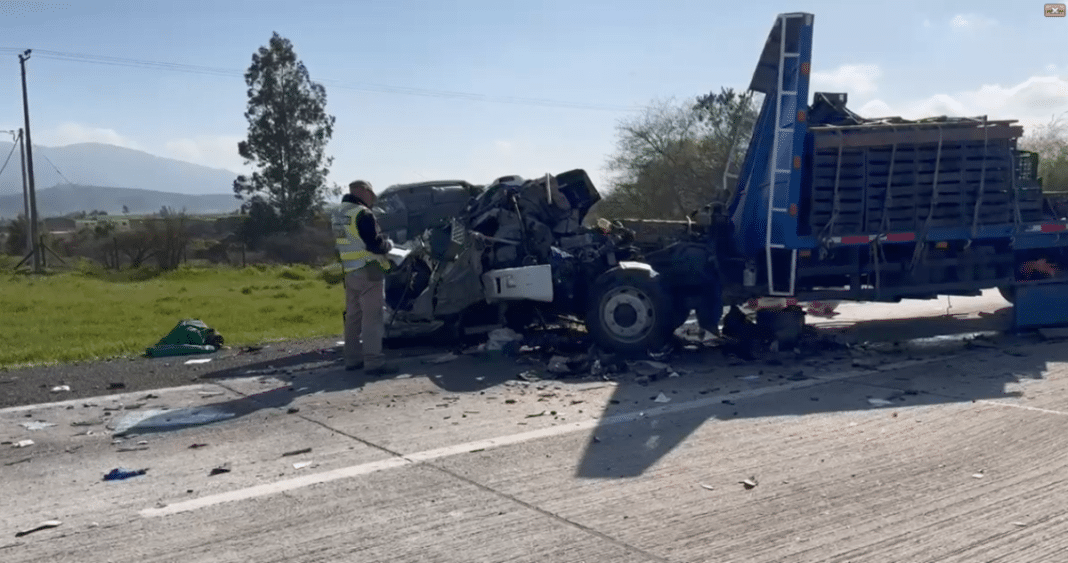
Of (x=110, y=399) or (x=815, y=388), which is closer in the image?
(x=815, y=388)

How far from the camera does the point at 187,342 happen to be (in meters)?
11.0

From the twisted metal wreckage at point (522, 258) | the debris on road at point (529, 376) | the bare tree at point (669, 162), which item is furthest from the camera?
the bare tree at point (669, 162)

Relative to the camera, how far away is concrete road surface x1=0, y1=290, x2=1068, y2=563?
14.9 ft

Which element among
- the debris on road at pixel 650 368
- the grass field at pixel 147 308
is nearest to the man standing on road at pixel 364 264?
the debris on road at pixel 650 368

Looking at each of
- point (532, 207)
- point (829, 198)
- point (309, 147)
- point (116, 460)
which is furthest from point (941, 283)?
point (309, 147)

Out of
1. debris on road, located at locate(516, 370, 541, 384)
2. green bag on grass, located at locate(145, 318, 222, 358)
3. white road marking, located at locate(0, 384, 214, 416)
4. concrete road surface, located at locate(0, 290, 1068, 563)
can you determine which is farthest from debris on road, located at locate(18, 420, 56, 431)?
debris on road, located at locate(516, 370, 541, 384)

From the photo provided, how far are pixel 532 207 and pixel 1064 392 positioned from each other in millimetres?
5113

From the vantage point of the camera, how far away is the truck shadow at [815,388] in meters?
6.34

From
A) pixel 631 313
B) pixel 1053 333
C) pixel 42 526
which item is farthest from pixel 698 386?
pixel 42 526

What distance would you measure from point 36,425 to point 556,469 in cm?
407

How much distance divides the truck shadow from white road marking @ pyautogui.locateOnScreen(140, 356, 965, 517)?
0.9 inches

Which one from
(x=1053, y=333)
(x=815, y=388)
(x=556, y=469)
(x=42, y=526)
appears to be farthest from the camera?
(x=1053, y=333)

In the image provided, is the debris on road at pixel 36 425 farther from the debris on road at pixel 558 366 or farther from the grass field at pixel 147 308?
the debris on road at pixel 558 366

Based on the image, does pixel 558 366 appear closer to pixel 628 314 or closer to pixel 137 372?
pixel 628 314
